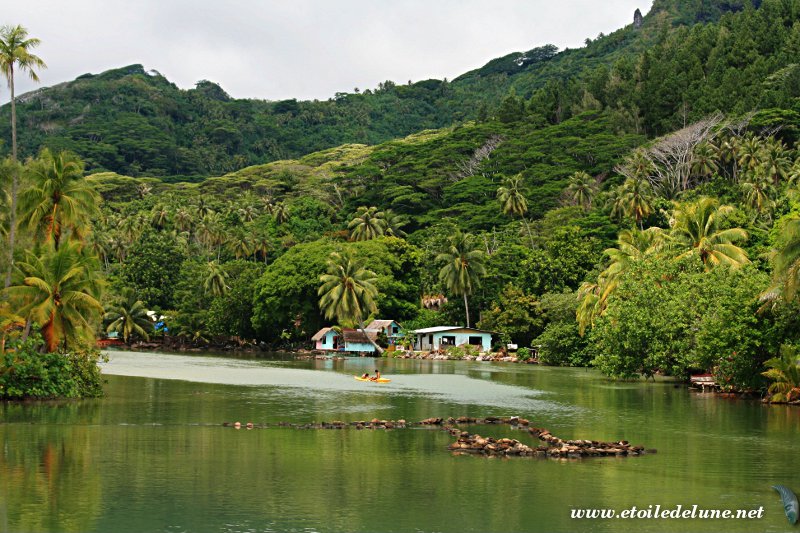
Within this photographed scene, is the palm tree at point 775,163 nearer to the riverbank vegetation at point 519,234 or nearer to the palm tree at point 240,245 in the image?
the riverbank vegetation at point 519,234

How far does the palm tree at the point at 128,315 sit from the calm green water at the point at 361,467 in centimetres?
5988

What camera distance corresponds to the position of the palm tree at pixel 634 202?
300 ft

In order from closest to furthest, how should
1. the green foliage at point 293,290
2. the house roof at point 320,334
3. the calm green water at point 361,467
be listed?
1. the calm green water at point 361,467
2. the green foliage at point 293,290
3. the house roof at point 320,334

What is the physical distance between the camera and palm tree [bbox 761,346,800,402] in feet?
137

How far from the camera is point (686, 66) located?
462 feet

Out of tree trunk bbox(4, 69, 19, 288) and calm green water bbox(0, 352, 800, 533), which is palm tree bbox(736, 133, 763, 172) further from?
tree trunk bbox(4, 69, 19, 288)

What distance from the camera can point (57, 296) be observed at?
133ft

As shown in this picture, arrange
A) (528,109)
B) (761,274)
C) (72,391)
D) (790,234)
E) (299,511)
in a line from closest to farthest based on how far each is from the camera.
→ (299,511) → (790,234) → (72,391) → (761,274) → (528,109)

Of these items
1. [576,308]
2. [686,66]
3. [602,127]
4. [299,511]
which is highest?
[686,66]

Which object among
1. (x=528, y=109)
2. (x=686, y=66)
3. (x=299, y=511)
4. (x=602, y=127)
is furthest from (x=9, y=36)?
(x=528, y=109)

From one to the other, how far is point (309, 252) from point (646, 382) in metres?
50.2

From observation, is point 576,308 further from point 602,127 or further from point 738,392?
point 602,127

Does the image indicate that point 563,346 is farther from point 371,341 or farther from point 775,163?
point 775,163

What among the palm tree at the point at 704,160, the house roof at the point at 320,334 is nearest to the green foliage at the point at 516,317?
Result: the house roof at the point at 320,334
